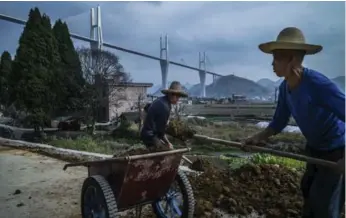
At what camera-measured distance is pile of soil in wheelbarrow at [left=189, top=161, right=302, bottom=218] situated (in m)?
2.92

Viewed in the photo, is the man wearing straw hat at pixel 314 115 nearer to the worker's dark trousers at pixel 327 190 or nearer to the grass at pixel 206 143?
the worker's dark trousers at pixel 327 190

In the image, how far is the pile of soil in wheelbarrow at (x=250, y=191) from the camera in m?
2.92

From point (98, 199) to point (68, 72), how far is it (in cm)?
1008

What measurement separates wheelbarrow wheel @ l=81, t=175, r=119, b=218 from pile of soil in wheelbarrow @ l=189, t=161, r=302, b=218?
899mm

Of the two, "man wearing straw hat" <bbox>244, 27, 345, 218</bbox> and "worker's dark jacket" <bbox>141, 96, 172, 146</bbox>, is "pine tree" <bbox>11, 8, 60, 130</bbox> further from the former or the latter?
"man wearing straw hat" <bbox>244, 27, 345, 218</bbox>

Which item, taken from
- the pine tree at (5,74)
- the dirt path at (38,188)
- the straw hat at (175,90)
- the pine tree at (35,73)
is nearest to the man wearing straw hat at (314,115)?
the straw hat at (175,90)

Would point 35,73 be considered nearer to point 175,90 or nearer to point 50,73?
point 50,73

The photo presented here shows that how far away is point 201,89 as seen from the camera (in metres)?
6.76

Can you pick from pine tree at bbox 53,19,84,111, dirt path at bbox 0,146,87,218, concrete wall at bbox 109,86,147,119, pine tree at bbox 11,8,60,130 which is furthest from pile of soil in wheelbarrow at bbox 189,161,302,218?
pine tree at bbox 53,19,84,111

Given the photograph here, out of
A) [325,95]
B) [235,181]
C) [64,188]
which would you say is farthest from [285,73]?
[64,188]

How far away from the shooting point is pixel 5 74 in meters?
11.5

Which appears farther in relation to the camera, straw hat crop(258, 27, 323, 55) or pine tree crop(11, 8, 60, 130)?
pine tree crop(11, 8, 60, 130)

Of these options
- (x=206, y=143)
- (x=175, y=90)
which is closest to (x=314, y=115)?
(x=175, y=90)

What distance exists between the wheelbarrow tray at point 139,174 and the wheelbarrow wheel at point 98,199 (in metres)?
0.08
